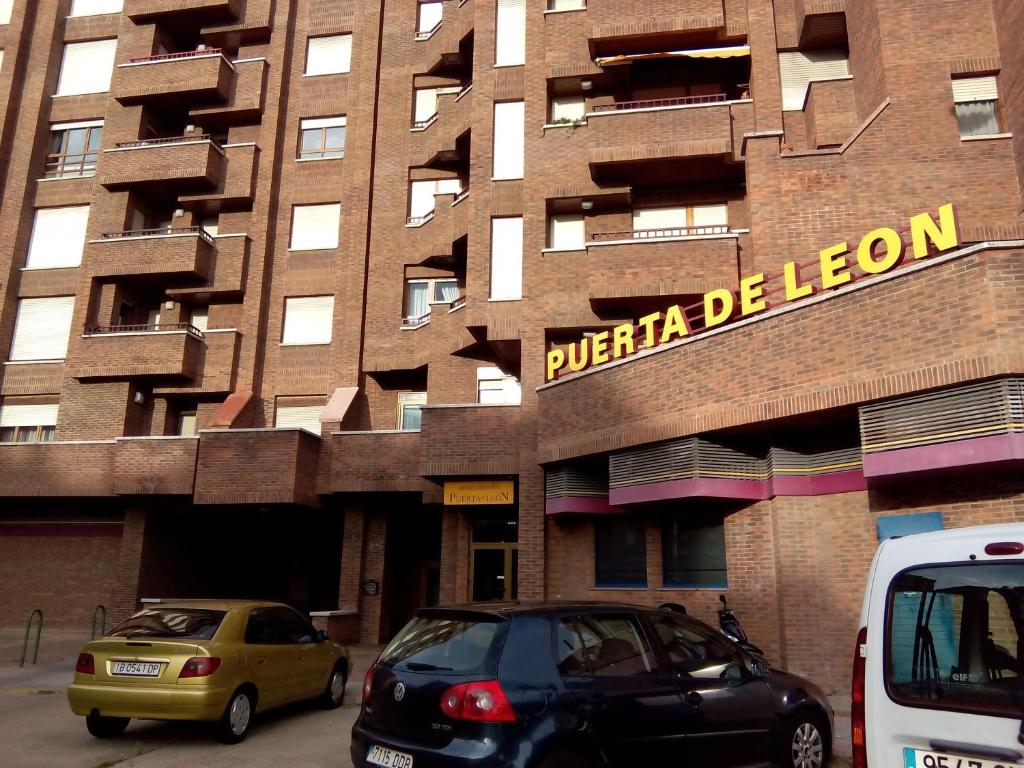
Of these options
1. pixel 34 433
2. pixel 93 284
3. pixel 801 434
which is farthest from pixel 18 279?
pixel 801 434

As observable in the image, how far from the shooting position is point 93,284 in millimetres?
23297

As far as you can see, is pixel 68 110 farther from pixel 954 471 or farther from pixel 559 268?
pixel 954 471

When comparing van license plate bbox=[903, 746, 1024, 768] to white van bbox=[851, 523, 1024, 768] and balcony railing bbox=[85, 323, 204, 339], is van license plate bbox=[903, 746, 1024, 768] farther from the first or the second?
balcony railing bbox=[85, 323, 204, 339]

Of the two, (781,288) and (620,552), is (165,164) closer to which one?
(620,552)

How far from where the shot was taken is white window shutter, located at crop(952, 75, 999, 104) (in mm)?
14898

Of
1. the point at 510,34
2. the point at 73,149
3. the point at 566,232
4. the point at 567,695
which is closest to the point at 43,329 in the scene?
the point at 73,149

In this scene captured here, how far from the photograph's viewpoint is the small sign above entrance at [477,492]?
658 inches

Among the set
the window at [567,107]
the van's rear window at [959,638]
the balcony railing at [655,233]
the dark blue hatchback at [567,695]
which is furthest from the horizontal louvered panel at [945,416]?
the window at [567,107]

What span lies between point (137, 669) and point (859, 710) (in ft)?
22.4

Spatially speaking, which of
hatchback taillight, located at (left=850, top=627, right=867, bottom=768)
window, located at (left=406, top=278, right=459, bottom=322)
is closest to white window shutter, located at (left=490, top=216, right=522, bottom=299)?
window, located at (left=406, top=278, right=459, bottom=322)

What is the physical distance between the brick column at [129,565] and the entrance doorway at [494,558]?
29.9 ft

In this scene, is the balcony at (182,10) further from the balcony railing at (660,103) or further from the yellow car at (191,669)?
the yellow car at (191,669)

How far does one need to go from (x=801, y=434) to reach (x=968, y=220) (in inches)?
219

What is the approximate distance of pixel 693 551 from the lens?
13.5m
